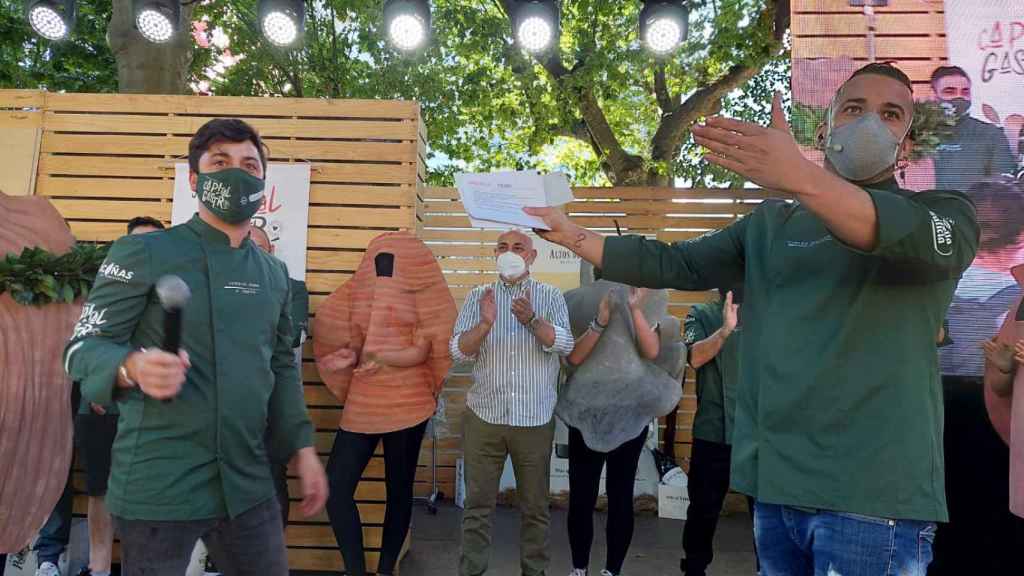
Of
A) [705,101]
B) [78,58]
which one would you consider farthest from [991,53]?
[78,58]

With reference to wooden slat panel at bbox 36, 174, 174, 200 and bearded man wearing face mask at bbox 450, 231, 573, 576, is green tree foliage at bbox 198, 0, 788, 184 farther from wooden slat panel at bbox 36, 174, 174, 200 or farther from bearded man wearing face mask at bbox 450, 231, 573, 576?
bearded man wearing face mask at bbox 450, 231, 573, 576

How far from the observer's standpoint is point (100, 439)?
4.14 metres

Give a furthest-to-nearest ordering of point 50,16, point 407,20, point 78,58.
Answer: point 78,58 < point 407,20 < point 50,16

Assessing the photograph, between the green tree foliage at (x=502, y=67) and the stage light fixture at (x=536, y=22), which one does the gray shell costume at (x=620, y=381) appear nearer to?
the stage light fixture at (x=536, y=22)

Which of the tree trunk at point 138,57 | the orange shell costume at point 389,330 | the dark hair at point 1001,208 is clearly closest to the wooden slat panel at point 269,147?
the orange shell costume at point 389,330

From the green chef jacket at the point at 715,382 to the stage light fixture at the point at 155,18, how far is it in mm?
4673

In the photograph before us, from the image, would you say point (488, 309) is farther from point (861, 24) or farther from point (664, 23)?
point (664, 23)

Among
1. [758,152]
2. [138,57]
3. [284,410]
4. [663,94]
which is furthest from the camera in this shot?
[663,94]

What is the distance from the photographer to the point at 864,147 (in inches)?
64.6

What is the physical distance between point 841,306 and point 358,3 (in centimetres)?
1053

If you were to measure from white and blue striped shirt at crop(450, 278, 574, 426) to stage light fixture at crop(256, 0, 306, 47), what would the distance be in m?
2.80

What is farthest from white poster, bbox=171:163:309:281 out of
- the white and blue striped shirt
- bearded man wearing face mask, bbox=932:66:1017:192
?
bearded man wearing face mask, bbox=932:66:1017:192

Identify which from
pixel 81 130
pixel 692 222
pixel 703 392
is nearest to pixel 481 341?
pixel 703 392

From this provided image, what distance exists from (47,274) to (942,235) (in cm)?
398
